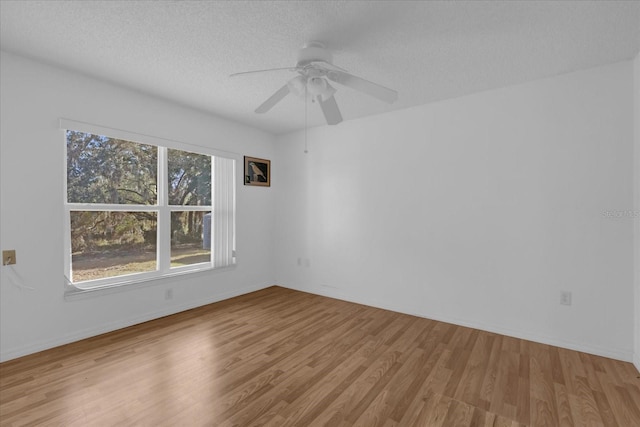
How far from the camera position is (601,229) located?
2523mm

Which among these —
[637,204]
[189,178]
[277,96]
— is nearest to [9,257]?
[189,178]

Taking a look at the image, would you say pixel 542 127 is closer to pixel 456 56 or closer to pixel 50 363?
pixel 456 56

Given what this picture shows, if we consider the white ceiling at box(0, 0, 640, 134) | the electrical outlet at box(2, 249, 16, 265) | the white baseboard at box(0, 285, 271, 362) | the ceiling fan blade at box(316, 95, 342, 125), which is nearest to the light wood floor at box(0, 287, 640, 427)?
the white baseboard at box(0, 285, 271, 362)

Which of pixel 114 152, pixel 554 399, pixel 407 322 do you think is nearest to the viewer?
pixel 554 399

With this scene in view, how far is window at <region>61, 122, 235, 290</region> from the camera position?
9.31 ft

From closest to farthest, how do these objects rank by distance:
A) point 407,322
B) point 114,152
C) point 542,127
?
point 542,127 → point 114,152 → point 407,322

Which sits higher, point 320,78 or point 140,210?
point 320,78

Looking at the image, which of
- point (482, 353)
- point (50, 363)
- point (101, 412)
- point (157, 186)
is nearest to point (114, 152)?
point (157, 186)

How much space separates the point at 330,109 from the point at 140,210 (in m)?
2.43

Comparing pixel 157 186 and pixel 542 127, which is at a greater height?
pixel 542 127

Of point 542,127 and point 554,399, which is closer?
point 554,399

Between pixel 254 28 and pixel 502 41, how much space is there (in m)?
1.79

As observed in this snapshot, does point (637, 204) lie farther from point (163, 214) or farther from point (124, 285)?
point (124, 285)

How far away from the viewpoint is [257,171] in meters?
4.54
